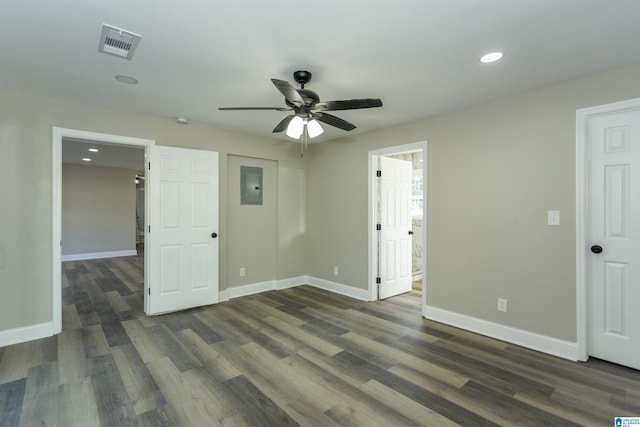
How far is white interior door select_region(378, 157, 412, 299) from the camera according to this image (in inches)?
178

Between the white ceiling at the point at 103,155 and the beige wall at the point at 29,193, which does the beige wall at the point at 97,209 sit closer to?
the white ceiling at the point at 103,155

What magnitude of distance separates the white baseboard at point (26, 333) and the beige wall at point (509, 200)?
4.34 m

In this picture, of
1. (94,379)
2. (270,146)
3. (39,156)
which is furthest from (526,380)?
(39,156)

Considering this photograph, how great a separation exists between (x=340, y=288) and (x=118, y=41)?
409cm

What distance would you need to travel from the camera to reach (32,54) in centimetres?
233

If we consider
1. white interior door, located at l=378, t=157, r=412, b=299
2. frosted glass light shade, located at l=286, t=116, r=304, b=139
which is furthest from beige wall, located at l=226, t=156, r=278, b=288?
frosted glass light shade, located at l=286, t=116, r=304, b=139

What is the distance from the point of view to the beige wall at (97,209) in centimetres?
794

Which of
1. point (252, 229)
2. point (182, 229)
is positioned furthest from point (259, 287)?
point (182, 229)

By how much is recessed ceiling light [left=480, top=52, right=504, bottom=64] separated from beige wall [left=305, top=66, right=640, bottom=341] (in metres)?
0.89

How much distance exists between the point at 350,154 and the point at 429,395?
3.44 meters

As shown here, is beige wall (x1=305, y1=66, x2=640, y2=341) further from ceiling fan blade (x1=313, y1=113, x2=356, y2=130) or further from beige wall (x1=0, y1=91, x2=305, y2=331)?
beige wall (x1=0, y1=91, x2=305, y2=331)

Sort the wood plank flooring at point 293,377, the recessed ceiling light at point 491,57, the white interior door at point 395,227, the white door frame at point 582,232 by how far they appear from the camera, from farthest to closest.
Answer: the white interior door at point 395,227
the white door frame at point 582,232
the recessed ceiling light at point 491,57
the wood plank flooring at point 293,377

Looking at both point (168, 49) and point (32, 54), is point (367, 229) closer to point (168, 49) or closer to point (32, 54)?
point (168, 49)

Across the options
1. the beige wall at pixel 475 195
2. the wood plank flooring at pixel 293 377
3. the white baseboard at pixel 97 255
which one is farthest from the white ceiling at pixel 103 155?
the wood plank flooring at pixel 293 377
